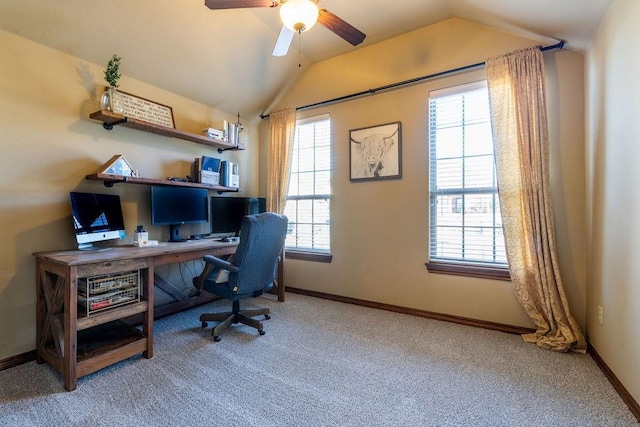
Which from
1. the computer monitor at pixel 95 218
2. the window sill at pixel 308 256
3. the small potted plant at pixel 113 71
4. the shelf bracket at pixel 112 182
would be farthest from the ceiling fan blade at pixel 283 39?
the window sill at pixel 308 256

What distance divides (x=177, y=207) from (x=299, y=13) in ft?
7.14

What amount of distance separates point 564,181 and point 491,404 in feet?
6.06

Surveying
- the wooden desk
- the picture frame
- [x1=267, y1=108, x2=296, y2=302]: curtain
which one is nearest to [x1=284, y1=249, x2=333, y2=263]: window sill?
[x1=267, y1=108, x2=296, y2=302]: curtain

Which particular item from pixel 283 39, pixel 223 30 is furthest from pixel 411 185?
pixel 223 30

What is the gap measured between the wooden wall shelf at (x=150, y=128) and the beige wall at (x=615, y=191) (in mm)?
3312

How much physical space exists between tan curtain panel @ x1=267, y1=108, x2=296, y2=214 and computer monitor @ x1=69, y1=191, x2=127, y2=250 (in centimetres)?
171

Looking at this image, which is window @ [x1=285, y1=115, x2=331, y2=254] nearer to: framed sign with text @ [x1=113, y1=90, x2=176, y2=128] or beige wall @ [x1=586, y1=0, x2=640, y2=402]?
framed sign with text @ [x1=113, y1=90, x2=176, y2=128]

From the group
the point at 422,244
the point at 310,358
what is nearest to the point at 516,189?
the point at 422,244

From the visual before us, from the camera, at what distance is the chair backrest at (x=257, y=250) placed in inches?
90.2

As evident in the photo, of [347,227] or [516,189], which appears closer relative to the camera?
[516,189]

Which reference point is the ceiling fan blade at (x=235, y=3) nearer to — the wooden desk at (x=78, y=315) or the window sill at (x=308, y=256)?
the wooden desk at (x=78, y=315)

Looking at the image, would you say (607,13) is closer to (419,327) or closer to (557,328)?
(557,328)

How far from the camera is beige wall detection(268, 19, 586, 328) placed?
7.62ft

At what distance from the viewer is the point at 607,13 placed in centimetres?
187
